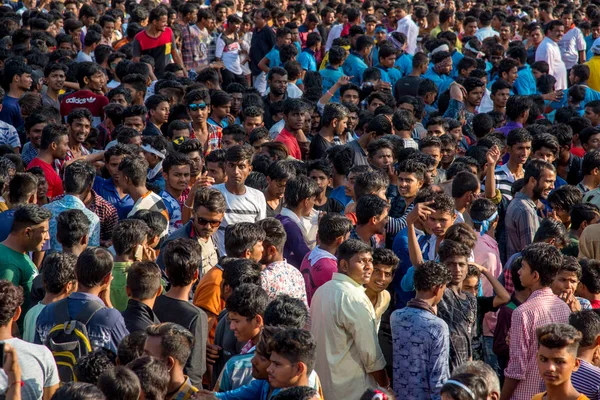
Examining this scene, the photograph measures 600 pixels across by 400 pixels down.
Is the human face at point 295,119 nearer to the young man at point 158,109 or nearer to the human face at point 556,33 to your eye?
the young man at point 158,109

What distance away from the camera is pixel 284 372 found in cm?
467

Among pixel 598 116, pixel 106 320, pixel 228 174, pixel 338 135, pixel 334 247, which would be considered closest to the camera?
pixel 106 320

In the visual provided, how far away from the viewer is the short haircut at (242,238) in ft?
20.4

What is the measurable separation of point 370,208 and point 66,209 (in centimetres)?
222

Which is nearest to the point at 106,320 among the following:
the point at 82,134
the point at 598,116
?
the point at 82,134

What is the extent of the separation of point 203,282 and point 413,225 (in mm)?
1802

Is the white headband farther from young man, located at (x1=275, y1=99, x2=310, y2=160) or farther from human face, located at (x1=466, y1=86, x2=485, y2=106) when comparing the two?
human face, located at (x1=466, y1=86, x2=485, y2=106)

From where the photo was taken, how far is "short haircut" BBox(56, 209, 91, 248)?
20.5 ft

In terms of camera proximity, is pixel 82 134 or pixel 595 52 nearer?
pixel 82 134

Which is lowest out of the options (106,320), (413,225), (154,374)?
(413,225)

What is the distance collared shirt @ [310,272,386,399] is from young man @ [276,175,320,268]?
4.41 feet

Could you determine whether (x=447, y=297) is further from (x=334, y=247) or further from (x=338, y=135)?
(x=338, y=135)

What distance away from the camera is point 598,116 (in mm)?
11773

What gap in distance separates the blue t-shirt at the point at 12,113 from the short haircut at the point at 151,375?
666 cm
